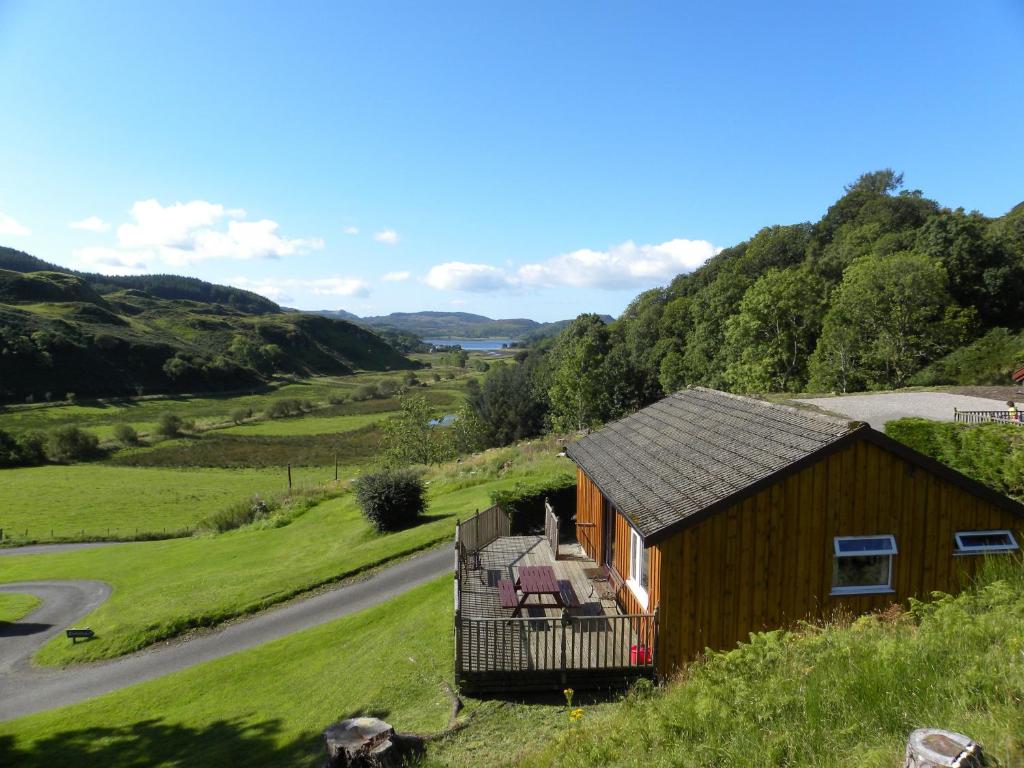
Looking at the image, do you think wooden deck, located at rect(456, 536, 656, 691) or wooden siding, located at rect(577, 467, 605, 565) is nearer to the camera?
wooden deck, located at rect(456, 536, 656, 691)

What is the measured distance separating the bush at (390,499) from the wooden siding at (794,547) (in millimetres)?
17181

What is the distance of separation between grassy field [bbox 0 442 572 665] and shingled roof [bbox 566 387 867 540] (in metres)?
6.77

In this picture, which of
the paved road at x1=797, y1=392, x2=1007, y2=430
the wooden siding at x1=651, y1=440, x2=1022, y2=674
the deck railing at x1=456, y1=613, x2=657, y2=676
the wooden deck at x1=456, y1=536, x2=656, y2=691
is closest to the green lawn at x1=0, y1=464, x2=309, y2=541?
the wooden deck at x1=456, y1=536, x2=656, y2=691

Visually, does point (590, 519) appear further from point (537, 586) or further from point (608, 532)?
point (537, 586)

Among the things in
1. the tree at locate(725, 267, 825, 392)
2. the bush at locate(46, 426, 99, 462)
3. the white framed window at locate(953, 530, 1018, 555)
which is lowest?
the bush at locate(46, 426, 99, 462)

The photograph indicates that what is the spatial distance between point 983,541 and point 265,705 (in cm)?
1343

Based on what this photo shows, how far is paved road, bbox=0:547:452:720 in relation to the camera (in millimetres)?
14883

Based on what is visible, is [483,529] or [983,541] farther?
[483,529]

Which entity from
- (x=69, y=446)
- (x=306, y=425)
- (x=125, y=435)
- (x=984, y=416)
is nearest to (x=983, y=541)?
(x=984, y=416)

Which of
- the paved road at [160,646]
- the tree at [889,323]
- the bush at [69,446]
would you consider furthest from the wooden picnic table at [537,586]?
the bush at [69,446]

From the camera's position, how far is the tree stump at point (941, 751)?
3.73m

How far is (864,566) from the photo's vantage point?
10.2 meters

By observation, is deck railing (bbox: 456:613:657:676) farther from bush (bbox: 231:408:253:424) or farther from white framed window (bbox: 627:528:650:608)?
bush (bbox: 231:408:253:424)

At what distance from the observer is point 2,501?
4712cm
